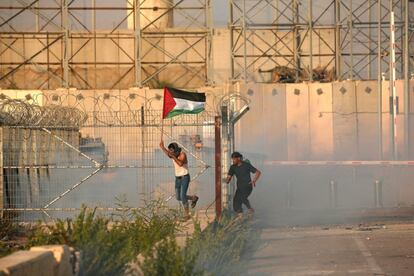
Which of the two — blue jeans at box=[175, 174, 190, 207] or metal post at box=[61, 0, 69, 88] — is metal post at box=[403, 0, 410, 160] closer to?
metal post at box=[61, 0, 69, 88]

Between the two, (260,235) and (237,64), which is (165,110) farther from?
(237,64)

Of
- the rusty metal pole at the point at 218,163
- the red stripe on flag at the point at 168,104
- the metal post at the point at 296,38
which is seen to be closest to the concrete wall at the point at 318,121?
the metal post at the point at 296,38

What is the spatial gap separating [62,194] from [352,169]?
1422 cm

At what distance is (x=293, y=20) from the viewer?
39.6 meters

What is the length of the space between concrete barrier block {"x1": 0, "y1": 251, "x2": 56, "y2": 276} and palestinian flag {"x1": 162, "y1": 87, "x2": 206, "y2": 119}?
9.81 m

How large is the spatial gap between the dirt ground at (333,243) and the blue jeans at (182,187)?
155cm

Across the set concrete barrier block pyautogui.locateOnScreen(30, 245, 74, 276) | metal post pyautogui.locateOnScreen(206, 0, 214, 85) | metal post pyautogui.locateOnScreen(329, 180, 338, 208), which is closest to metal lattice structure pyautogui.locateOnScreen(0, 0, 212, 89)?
metal post pyautogui.locateOnScreen(206, 0, 214, 85)

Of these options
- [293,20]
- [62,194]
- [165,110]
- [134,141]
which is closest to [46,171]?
[62,194]

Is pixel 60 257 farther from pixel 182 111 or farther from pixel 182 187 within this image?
pixel 182 187

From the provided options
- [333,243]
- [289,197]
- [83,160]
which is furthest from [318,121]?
[333,243]

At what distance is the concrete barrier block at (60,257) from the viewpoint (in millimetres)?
7434

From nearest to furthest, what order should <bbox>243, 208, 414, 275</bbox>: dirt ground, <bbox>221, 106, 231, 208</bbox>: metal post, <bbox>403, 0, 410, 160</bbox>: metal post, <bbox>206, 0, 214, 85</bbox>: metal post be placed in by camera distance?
<bbox>243, 208, 414, 275</bbox>: dirt ground, <bbox>221, 106, 231, 208</bbox>: metal post, <bbox>403, 0, 410, 160</bbox>: metal post, <bbox>206, 0, 214, 85</bbox>: metal post

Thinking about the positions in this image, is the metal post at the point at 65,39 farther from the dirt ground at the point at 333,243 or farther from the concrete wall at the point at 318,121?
the dirt ground at the point at 333,243

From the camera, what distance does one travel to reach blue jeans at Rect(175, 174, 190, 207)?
1842 cm
